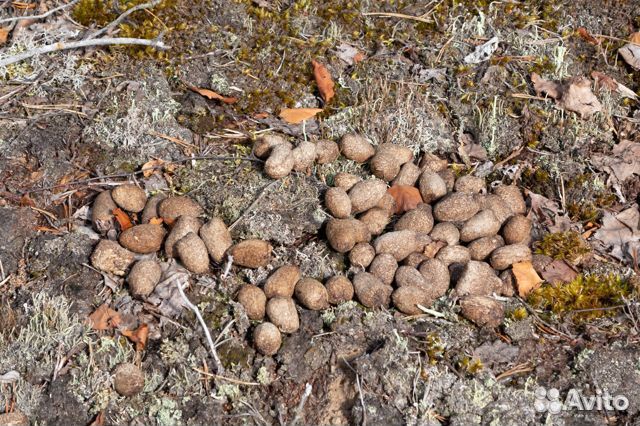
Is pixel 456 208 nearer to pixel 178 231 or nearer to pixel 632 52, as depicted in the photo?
pixel 178 231

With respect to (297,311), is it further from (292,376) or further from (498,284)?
(498,284)

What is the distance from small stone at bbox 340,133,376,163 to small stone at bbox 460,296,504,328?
3.89ft

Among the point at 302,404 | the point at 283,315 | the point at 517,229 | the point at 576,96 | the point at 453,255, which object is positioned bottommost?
the point at 302,404

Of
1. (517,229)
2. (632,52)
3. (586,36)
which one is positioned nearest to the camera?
(517,229)

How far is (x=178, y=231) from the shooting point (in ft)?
13.0

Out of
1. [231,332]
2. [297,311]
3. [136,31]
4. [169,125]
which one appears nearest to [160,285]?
[231,332]

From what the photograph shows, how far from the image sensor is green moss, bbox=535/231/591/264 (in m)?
4.04

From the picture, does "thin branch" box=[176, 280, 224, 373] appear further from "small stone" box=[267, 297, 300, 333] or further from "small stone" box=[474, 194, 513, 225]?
"small stone" box=[474, 194, 513, 225]

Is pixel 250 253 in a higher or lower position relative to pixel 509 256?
lower

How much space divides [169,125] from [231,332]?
164cm

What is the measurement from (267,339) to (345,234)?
0.77 metres

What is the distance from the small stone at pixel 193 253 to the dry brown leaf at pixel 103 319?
1.47ft

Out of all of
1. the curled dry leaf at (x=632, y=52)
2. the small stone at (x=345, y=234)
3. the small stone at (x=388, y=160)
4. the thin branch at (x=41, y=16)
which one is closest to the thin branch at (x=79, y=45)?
the thin branch at (x=41, y=16)

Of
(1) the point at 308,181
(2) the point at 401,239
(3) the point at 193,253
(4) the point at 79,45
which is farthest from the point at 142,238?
(4) the point at 79,45
